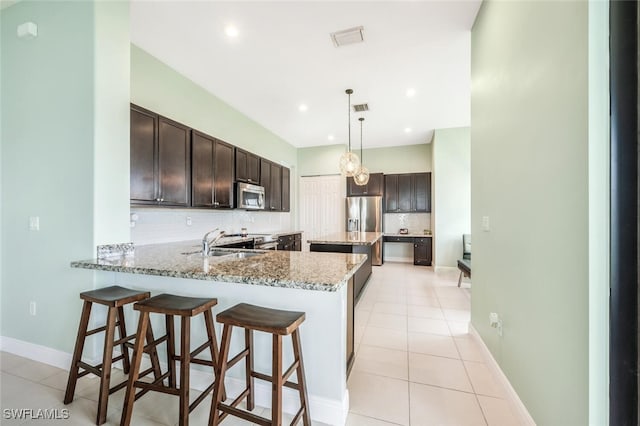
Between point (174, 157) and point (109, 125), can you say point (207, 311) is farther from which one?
point (174, 157)

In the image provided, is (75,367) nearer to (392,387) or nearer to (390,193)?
(392,387)

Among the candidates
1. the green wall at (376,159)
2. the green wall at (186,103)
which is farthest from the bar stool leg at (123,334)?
the green wall at (376,159)

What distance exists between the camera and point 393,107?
14.3ft

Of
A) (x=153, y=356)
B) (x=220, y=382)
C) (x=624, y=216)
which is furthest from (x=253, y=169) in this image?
(x=624, y=216)

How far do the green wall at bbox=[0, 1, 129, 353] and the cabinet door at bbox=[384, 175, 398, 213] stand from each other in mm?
5673

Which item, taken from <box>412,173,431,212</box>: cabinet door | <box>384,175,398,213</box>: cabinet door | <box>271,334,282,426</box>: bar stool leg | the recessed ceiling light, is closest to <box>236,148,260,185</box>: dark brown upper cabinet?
the recessed ceiling light

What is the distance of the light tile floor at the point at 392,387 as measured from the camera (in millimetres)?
1545

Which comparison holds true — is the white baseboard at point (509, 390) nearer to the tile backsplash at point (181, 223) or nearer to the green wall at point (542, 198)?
the green wall at point (542, 198)

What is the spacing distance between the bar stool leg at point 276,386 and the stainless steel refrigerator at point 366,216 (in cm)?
522

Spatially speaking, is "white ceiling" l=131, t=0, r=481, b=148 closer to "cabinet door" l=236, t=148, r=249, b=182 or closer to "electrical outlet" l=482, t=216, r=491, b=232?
"cabinet door" l=236, t=148, r=249, b=182

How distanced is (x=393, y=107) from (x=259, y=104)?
2250mm

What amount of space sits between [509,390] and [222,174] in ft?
12.3

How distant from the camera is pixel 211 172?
137 inches

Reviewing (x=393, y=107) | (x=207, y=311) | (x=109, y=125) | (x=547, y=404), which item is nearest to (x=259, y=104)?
(x=393, y=107)
